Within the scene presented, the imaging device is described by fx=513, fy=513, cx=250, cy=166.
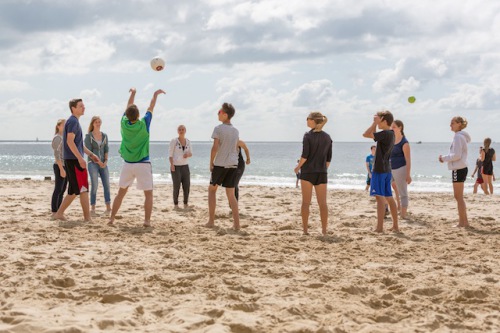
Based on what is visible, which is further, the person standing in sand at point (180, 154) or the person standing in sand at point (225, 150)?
the person standing in sand at point (180, 154)

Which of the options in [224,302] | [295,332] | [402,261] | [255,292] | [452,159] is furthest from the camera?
[452,159]

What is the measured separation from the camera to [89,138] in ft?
26.8

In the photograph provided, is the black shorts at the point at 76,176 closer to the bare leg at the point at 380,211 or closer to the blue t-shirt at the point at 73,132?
the blue t-shirt at the point at 73,132

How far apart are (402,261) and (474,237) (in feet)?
6.77

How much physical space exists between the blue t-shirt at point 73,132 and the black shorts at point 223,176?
1891mm

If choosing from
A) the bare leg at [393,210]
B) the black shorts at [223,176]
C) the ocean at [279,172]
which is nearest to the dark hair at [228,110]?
the black shorts at [223,176]

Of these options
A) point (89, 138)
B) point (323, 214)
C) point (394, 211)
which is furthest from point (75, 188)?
point (394, 211)

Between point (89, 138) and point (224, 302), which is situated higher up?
point (89, 138)

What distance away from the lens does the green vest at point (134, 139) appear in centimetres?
688

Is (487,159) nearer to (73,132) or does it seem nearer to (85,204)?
(85,204)

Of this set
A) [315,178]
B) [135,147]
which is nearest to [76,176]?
[135,147]

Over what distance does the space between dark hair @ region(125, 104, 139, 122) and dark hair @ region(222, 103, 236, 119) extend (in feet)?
3.88

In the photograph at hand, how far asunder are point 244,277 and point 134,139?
10.1 ft

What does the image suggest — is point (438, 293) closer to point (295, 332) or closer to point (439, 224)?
point (295, 332)
